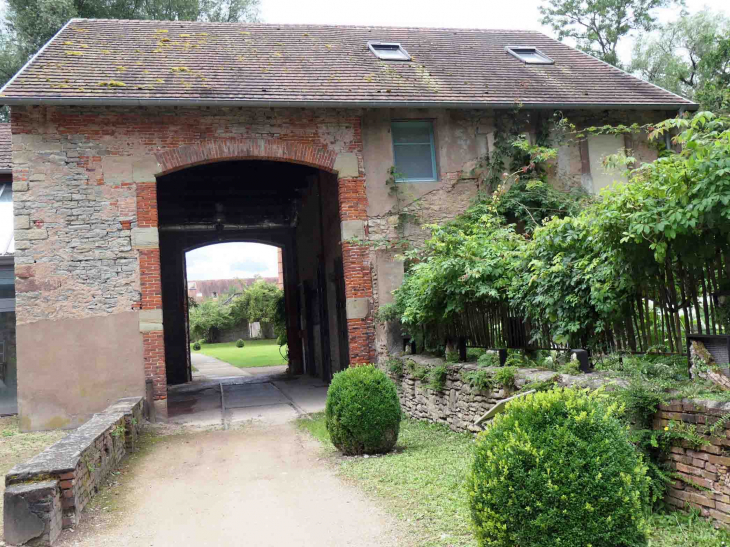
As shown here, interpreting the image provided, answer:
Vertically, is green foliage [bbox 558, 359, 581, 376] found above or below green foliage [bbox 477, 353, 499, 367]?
above

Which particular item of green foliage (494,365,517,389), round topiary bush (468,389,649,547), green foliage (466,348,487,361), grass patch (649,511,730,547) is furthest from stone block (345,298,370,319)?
round topiary bush (468,389,649,547)

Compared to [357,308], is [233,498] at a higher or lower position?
lower

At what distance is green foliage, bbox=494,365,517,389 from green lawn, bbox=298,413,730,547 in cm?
87

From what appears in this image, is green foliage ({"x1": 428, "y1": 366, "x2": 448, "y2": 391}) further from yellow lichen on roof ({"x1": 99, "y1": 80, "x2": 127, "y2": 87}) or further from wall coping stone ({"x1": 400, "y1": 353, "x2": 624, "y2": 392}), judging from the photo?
yellow lichen on roof ({"x1": 99, "y1": 80, "x2": 127, "y2": 87})

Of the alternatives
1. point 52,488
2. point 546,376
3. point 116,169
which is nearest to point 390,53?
point 116,169

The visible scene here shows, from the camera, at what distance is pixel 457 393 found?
27.2 feet

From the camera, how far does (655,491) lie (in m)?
4.42

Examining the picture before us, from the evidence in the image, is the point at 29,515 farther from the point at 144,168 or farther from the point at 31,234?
the point at 144,168

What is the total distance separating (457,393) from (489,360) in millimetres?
720

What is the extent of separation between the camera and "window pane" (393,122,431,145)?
12156mm

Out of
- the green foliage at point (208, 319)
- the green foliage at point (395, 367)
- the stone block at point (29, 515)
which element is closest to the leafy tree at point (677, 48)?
the green foliage at point (395, 367)

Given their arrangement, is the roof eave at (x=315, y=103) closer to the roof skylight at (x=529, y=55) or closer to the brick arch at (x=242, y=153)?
the brick arch at (x=242, y=153)

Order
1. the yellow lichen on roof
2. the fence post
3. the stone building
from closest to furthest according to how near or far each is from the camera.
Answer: the fence post, the stone building, the yellow lichen on roof

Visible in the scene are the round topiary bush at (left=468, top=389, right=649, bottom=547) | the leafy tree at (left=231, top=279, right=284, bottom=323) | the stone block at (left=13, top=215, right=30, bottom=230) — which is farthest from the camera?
the leafy tree at (left=231, top=279, right=284, bottom=323)
